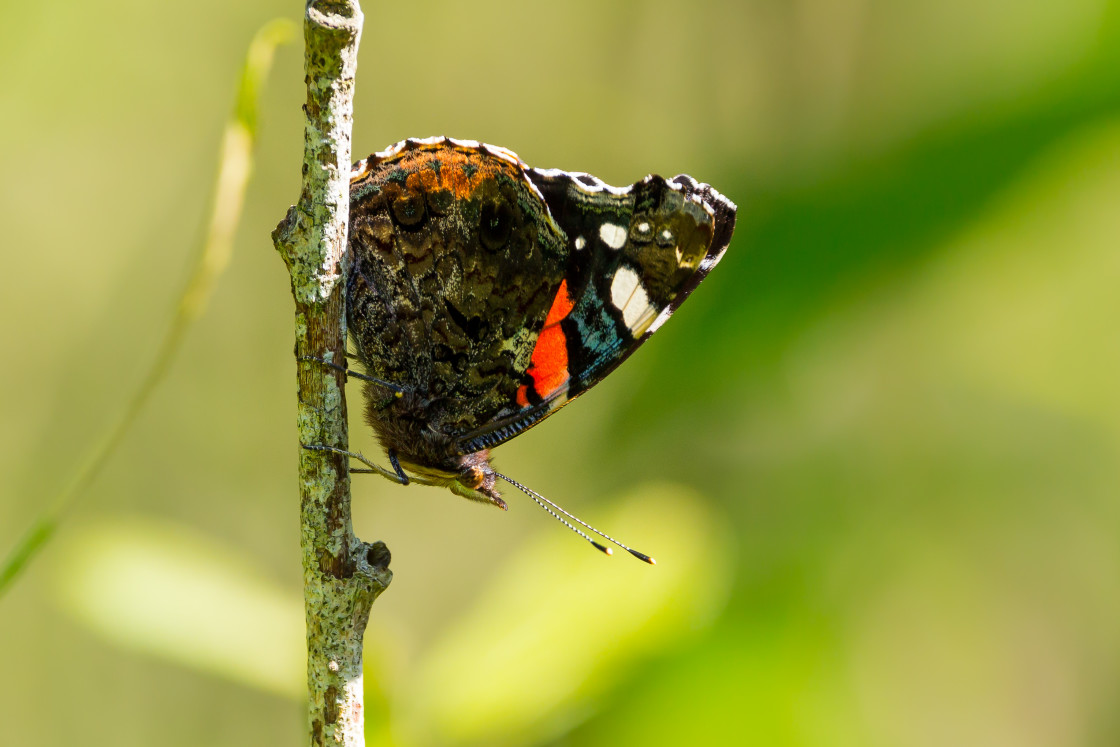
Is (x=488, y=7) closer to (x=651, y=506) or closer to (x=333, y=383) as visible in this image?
(x=651, y=506)

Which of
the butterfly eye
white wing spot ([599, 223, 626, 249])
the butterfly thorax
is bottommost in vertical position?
the butterfly thorax

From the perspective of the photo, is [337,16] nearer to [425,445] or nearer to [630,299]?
[630,299]

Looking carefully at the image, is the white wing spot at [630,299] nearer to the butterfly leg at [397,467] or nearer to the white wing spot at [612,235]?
the white wing spot at [612,235]

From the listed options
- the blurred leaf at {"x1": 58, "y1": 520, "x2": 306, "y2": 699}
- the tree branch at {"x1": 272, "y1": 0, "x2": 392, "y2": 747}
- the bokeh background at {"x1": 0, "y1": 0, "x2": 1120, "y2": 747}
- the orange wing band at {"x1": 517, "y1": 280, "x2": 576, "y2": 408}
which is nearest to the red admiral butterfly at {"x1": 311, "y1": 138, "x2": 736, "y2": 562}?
the orange wing band at {"x1": 517, "y1": 280, "x2": 576, "y2": 408}

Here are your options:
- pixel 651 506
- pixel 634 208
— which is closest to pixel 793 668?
pixel 651 506

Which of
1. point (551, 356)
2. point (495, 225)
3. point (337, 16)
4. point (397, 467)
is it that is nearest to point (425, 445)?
point (397, 467)

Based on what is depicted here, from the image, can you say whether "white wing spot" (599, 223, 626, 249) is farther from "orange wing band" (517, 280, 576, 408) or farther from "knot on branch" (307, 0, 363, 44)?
"knot on branch" (307, 0, 363, 44)

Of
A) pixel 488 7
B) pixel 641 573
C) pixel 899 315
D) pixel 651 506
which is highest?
pixel 488 7

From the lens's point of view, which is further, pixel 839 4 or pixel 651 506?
pixel 839 4
